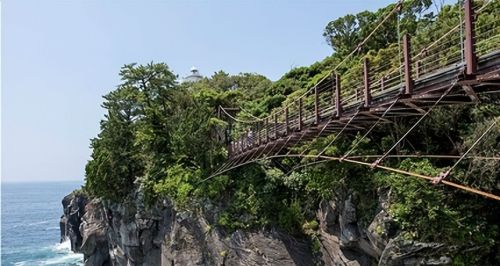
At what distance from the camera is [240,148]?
1455cm

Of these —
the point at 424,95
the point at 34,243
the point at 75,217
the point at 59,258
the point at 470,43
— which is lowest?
the point at 59,258

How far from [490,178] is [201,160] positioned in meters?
10.1

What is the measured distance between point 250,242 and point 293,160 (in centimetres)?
272

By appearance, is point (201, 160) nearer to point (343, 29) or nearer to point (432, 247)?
point (432, 247)

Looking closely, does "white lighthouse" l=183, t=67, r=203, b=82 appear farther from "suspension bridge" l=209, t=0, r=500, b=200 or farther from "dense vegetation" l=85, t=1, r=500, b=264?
"suspension bridge" l=209, t=0, r=500, b=200

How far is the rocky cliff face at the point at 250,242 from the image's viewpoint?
839cm

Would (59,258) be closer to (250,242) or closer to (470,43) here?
(250,242)

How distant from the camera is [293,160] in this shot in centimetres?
1306

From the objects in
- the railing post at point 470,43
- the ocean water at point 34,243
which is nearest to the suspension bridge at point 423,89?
the railing post at point 470,43

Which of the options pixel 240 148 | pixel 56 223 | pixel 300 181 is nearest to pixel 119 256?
pixel 240 148

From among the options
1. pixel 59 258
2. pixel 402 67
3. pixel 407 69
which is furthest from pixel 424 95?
pixel 59 258

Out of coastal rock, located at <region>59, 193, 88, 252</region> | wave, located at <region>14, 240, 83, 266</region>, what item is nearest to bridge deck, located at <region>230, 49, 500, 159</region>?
wave, located at <region>14, 240, 83, 266</region>

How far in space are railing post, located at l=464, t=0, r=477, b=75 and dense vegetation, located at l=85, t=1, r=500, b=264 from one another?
366 cm

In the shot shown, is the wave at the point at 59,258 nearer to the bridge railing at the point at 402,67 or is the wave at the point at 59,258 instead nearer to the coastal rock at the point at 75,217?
the coastal rock at the point at 75,217
